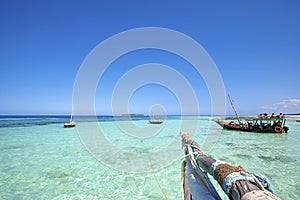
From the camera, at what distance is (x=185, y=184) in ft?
11.1

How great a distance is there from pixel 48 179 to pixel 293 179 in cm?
965

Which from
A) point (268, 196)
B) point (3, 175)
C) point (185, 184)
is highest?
point (268, 196)

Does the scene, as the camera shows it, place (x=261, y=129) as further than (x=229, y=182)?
Yes

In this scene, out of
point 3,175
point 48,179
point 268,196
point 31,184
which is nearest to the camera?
point 268,196

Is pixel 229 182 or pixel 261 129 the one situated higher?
pixel 229 182

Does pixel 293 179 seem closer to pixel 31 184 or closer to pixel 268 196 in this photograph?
pixel 268 196

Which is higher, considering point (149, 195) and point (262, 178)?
point (262, 178)

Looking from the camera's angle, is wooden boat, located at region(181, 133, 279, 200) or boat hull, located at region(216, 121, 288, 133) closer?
wooden boat, located at region(181, 133, 279, 200)

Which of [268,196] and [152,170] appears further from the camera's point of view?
[152,170]

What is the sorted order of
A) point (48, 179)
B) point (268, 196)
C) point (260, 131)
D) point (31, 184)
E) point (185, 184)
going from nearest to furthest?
point (268, 196) < point (185, 184) < point (31, 184) < point (48, 179) < point (260, 131)

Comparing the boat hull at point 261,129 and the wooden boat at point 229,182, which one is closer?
the wooden boat at point 229,182

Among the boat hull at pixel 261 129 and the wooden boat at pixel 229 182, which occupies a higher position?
the wooden boat at pixel 229 182

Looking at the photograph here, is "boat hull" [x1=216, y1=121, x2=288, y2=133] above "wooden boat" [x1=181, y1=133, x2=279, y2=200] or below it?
below

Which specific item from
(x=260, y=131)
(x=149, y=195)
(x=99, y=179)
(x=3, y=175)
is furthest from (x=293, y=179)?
(x=260, y=131)
